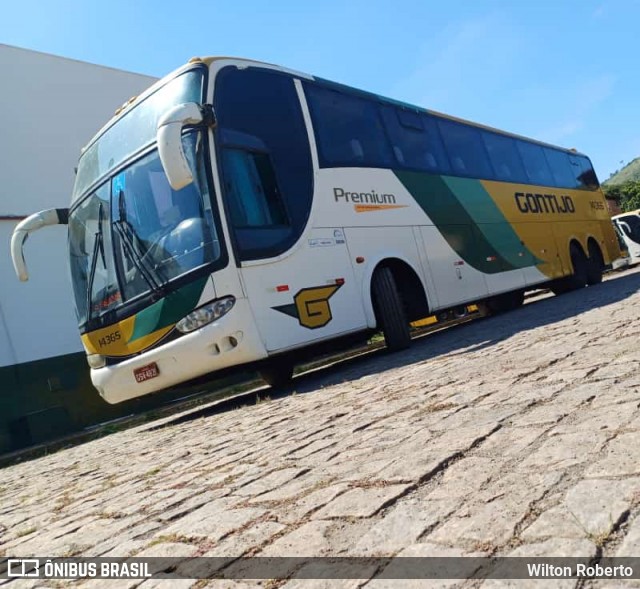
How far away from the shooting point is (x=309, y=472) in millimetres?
3164

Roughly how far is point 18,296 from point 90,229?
6101 mm

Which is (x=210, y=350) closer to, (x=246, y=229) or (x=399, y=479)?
(x=246, y=229)

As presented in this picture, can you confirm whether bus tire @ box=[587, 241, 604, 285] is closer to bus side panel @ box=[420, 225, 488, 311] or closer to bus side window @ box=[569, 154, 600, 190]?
bus side window @ box=[569, 154, 600, 190]

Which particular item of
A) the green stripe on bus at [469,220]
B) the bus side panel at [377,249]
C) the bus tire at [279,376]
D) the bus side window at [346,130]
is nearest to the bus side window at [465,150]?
the green stripe on bus at [469,220]

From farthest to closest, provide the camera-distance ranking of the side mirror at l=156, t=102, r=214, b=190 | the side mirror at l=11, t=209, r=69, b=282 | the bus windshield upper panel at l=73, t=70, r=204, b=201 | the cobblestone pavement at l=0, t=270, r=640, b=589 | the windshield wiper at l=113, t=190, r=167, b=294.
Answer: the side mirror at l=11, t=209, r=69, b=282 < the bus windshield upper panel at l=73, t=70, r=204, b=201 < the windshield wiper at l=113, t=190, r=167, b=294 < the side mirror at l=156, t=102, r=214, b=190 < the cobblestone pavement at l=0, t=270, r=640, b=589

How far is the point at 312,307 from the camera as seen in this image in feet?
23.7

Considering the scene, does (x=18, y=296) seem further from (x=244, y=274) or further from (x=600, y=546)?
(x=600, y=546)

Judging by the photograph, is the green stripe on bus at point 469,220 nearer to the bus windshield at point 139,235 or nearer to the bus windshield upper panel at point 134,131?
the bus windshield upper panel at point 134,131

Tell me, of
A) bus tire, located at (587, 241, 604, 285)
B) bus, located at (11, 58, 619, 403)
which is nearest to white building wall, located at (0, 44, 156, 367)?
bus, located at (11, 58, 619, 403)

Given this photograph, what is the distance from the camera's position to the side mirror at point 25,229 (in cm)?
792

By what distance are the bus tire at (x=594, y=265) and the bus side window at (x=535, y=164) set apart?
87.5 inches

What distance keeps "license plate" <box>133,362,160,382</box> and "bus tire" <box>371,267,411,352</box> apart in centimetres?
305

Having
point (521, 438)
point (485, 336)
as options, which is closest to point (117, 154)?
point (485, 336)

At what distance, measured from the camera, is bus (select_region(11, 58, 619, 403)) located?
21.0 ft
